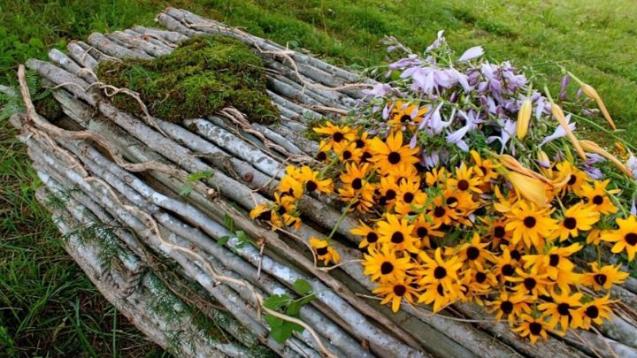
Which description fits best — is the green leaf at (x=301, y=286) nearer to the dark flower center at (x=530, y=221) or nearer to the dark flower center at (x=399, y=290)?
the dark flower center at (x=399, y=290)

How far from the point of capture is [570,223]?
1529mm

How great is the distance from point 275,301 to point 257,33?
131 inches

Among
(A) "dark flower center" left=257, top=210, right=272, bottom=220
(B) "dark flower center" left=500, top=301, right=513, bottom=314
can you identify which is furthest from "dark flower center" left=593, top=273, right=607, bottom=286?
(A) "dark flower center" left=257, top=210, right=272, bottom=220

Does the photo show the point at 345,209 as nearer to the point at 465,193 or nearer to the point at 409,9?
the point at 465,193

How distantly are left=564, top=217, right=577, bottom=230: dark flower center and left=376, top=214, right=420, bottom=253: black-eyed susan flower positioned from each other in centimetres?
35

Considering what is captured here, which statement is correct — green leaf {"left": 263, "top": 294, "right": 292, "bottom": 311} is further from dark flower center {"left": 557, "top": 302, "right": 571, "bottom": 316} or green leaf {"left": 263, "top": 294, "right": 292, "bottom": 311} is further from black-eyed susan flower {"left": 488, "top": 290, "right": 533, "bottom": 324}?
dark flower center {"left": 557, "top": 302, "right": 571, "bottom": 316}

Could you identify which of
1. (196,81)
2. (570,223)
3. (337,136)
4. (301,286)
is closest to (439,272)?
(570,223)

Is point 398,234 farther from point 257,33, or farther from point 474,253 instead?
point 257,33

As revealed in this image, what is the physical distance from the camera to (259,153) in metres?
2.12

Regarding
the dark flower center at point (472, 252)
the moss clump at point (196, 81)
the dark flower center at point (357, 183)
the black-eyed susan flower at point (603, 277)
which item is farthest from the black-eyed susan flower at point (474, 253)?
the moss clump at point (196, 81)

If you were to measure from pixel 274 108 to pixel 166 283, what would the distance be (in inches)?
29.0

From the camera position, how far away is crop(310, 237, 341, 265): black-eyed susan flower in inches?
69.3

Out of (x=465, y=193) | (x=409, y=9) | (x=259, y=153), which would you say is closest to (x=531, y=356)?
(x=465, y=193)

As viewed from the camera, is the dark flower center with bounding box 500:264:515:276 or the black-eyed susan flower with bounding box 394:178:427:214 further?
the black-eyed susan flower with bounding box 394:178:427:214
